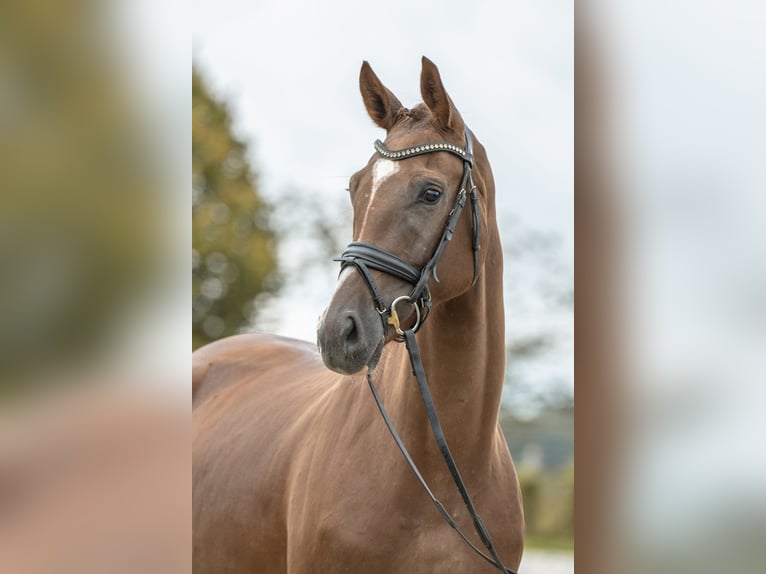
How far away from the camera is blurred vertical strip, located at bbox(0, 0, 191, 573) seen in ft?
2.62

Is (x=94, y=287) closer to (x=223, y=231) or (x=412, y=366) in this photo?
(x=412, y=366)

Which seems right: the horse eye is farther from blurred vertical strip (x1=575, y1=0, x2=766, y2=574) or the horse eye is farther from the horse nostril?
blurred vertical strip (x1=575, y1=0, x2=766, y2=574)

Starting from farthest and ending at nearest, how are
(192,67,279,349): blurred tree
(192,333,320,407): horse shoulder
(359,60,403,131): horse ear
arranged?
(192,67,279,349): blurred tree → (192,333,320,407): horse shoulder → (359,60,403,131): horse ear

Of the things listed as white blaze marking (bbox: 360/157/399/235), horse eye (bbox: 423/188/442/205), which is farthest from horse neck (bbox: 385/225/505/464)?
white blaze marking (bbox: 360/157/399/235)

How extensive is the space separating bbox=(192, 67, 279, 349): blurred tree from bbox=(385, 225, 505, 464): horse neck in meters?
13.1

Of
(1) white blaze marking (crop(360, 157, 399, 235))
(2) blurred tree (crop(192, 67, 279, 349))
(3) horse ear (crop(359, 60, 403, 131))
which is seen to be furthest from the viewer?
(2) blurred tree (crop(192, 67, 279, 349))

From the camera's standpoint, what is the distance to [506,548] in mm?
3010

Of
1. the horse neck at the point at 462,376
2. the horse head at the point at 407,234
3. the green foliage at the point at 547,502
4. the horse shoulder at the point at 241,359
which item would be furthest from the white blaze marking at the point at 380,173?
the green foliage at the point at 547,502

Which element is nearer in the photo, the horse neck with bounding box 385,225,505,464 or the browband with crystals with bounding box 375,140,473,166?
the browband with crystals with bounding box 375,140,473,166

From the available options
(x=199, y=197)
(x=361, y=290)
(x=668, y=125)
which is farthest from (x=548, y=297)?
(x=668, y=125)

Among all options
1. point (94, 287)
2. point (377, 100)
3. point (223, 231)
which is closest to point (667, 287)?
point (94, 287)

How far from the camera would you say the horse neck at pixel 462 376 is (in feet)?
9.91

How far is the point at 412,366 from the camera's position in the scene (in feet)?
9.53

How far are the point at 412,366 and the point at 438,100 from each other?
3.12 ft
